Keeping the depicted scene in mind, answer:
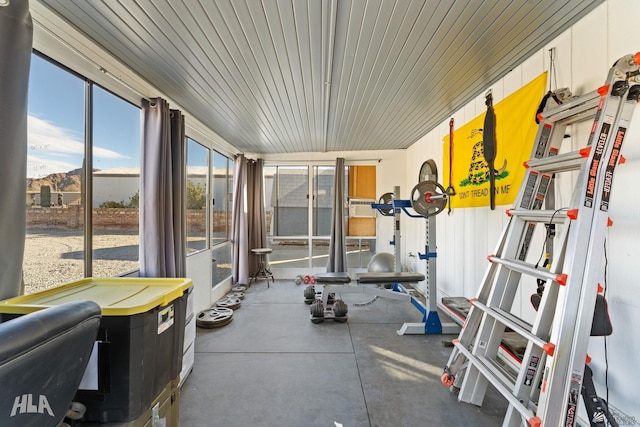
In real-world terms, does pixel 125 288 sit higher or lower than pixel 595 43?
lower

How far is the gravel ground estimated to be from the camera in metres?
1.67

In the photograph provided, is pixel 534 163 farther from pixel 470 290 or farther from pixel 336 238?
pixel 336 238

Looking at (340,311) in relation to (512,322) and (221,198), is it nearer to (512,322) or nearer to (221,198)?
(512,322)

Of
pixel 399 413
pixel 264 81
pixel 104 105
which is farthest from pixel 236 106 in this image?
pixel 399 413

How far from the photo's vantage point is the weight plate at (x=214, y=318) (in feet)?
10.8

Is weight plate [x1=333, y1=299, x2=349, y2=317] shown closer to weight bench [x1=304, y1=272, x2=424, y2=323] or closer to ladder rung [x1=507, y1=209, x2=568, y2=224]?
weight bench [x1=304, y1=272, x2=424, y2=323]

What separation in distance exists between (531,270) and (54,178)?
303cm

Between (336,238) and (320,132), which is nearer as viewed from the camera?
(320,132)

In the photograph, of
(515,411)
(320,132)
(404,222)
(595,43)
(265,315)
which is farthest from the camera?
(404,222)

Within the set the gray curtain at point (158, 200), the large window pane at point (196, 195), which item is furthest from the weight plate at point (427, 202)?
the large window pane at point (196, 195)

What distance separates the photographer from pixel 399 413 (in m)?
1.92

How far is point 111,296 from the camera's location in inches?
54.4

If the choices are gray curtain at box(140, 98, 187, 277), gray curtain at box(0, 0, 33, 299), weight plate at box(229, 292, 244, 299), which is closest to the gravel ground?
gray curtain at box(140, 98, 187, 277)

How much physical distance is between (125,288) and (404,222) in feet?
15.5
